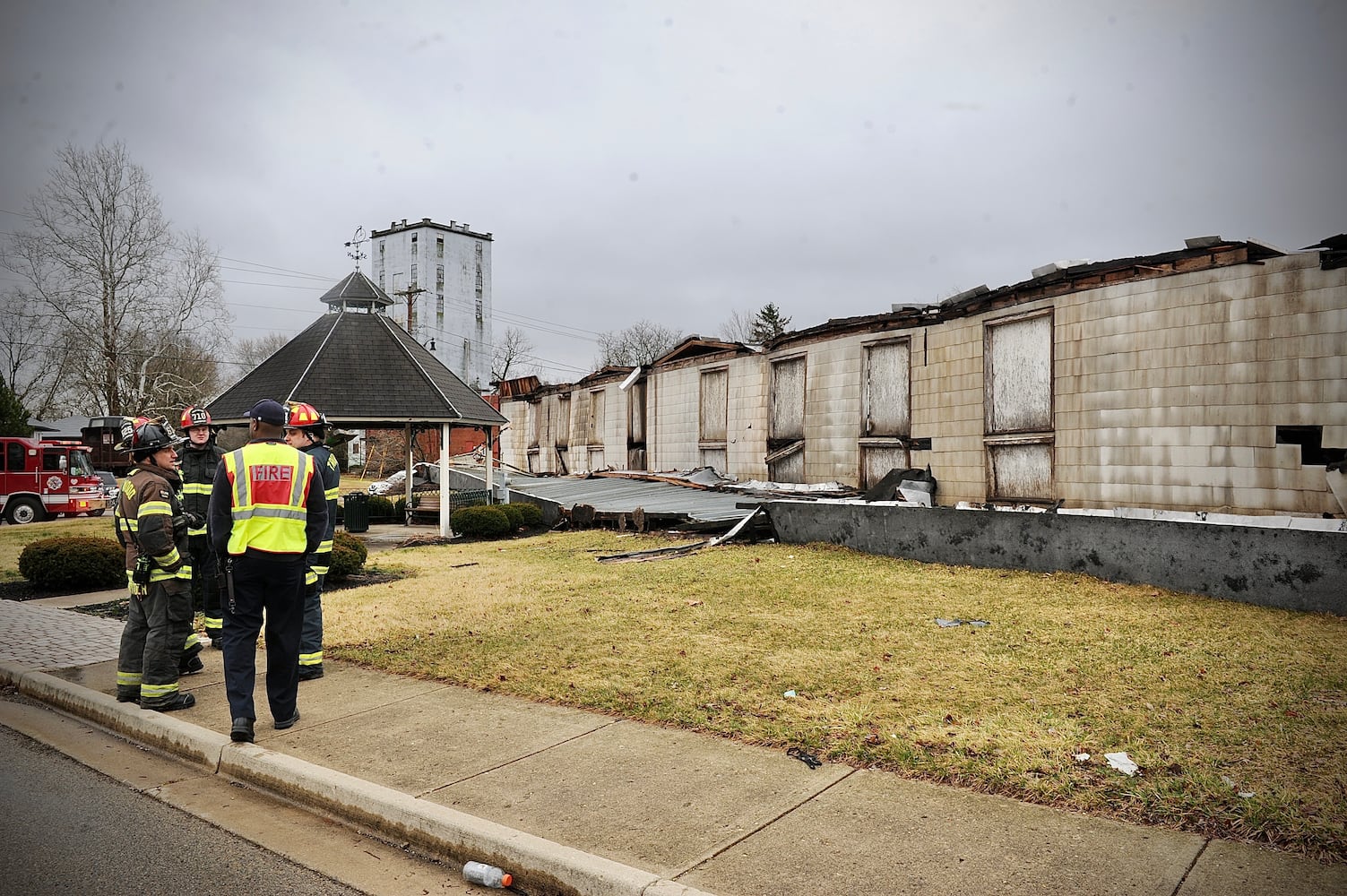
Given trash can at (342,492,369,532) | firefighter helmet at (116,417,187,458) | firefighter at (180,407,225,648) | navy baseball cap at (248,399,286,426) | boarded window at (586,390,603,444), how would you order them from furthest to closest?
boarded window at (586,390,603,444), trash can at (342,492,369,532), firefighter at (180,407,225,648), firefighter helmet at (116,417,187,458), navy baseball cap at (248,399,286,426)

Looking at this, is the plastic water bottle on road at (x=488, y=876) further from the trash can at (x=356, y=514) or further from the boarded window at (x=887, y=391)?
the trash can at (x=356, y=514)

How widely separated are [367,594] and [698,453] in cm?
1216

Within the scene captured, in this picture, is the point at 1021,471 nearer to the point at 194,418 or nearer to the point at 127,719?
the point at 194,418

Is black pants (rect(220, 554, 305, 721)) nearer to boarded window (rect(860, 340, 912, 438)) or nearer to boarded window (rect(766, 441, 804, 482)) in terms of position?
boarded window (rect(860, 340, 912, 438))

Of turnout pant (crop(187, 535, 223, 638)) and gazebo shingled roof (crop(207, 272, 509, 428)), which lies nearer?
turnout pant (crop(187, 535, 223, 638))

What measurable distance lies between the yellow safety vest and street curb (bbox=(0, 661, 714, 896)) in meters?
1.25

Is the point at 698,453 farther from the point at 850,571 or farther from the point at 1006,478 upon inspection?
the point at 850,571

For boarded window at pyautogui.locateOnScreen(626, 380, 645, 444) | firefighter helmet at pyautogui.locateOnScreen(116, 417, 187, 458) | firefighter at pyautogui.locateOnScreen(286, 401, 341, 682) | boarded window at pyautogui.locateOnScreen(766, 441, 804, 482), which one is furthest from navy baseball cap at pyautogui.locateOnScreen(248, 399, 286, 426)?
boarded window at pyautogui.locateOnScreen(626, 380, 645, 444)

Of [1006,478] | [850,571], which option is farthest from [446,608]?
[1006,478]

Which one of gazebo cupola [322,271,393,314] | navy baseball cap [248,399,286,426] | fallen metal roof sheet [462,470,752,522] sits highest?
gazebo cupola [322,271,393,314]

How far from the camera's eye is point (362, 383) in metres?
19.7

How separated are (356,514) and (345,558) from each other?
30.0ft

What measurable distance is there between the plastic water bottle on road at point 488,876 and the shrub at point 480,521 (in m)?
14.8

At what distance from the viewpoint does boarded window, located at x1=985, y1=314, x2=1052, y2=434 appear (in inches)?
542
